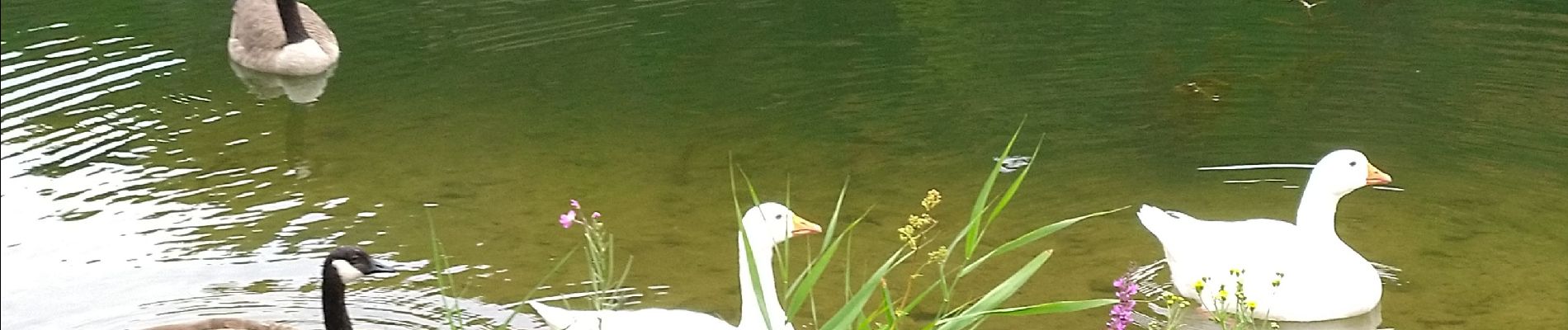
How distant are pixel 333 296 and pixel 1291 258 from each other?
10.8 feet

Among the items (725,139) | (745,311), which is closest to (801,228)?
(745,311)

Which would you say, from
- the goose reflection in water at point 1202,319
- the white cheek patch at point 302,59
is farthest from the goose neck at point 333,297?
the white cheek patch at point 302,59

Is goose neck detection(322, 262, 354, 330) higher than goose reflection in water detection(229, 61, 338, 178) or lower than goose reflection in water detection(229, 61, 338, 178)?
higher

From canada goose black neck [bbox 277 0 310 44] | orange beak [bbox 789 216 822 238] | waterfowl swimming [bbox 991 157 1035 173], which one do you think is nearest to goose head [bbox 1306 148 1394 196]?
orange beak [bbox 789 216 822 238]

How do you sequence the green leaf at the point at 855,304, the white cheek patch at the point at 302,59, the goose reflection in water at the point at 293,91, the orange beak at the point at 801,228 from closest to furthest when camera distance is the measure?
the green leaf at the point at 855,304, the orange beak at the point at 801,228, the goose reflection in water at the point at 293,91, the white cheek patch at the point at 302,59

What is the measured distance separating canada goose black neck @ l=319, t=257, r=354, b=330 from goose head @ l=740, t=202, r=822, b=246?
4.24 ft

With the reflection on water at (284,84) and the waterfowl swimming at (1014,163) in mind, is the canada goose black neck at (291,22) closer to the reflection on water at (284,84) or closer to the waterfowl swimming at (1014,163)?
the reflection on water at (284,84)

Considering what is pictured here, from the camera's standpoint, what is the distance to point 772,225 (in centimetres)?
488

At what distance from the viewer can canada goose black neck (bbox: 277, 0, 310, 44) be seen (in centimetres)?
1128

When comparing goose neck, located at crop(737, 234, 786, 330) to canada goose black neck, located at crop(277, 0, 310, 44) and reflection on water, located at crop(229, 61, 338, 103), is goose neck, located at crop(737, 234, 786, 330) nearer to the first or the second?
reflection on water, located at crop(229, 61, 338, 103)

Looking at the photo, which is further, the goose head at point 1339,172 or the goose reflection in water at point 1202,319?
the goose head at point 1339,172

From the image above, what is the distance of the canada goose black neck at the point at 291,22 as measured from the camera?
37.0 feet

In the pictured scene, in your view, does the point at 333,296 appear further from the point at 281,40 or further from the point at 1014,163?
the point at 281,40

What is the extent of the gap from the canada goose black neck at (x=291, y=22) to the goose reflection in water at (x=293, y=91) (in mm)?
324
